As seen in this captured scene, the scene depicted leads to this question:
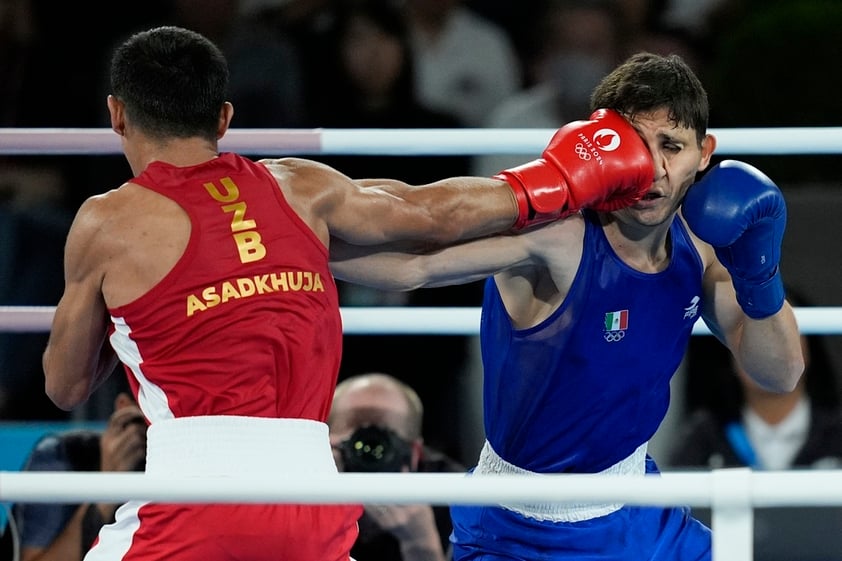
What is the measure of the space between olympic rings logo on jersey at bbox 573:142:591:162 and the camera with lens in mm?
1061

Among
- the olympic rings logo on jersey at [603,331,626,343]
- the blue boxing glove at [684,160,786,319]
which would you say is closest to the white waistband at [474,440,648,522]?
the olympic rings logo on jersey at [603,331,626,343]

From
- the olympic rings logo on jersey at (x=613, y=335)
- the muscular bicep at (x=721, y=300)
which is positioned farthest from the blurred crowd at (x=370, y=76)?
the olympic rings logo on jersey at (x=613, y=335)

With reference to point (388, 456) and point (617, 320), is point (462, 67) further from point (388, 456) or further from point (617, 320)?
point (617, 320)

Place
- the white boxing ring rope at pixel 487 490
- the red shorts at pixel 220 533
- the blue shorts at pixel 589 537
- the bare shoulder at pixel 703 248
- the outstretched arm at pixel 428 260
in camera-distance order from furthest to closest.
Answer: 1. the bare shoulder at pixel 703 248
2. the blue shorts at pixel 589 537
3. the outstretched arm at pixel 428 260
4. the red shorts at pixel 220 533
5. the white boxing ring rope at pixel 487 490

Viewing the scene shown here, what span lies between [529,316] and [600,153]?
14.2 inches

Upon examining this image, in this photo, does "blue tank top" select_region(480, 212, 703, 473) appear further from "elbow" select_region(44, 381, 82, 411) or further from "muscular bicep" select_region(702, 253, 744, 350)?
"elbow" select_region(44, 381, 82, 411)

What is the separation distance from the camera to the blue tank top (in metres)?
2.47

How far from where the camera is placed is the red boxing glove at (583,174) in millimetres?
2322

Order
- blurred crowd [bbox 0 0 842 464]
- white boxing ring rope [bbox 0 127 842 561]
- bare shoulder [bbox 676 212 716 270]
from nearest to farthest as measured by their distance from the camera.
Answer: white boxing ring rope [bbox 0 127 842 561] < bare shoulder [bbox 676 212 716 270] < blurred crowd [bbox 0 0 842 464]

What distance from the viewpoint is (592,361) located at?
249cm

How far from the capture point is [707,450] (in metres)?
3.78

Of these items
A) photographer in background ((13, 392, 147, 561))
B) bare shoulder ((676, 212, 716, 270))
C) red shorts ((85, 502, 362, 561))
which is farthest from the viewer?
photographer in background ((13, 392, 147, 561))

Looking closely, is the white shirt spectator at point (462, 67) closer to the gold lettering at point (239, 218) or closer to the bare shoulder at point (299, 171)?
the bare shoulder at point (299, 171)

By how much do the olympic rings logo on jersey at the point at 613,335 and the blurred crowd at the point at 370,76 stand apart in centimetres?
169
